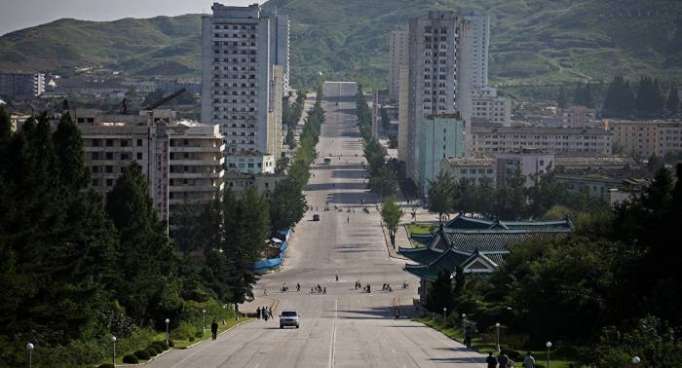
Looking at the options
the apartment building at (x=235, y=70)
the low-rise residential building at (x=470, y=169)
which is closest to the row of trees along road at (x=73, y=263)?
the low-rise residential building at (x=470, y=169)

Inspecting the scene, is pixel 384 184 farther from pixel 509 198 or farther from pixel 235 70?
pixel 509 198

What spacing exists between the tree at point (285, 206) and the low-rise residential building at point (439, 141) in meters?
28.1

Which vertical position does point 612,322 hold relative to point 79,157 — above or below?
below

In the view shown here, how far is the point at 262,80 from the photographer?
646 ft

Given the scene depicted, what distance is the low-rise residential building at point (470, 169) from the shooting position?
186 metres

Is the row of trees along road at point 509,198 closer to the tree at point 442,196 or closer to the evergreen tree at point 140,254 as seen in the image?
the tree at point 442,196

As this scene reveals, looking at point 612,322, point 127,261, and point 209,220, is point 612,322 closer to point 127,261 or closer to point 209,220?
point 127,261

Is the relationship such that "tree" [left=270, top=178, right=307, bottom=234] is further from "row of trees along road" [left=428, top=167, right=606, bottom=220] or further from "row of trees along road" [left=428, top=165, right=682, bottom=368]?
"row of trees along road" [left=428, top=165, right=682, bottom=368]

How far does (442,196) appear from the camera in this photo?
166500mm

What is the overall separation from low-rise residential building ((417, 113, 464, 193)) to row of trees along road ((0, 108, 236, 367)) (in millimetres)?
100977

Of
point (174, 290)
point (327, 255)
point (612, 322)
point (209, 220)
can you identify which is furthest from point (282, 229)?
point (612, 322)

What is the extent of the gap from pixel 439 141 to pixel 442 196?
27.7 m

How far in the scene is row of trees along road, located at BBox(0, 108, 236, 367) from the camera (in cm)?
6116

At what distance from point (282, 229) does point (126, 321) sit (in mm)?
80908
